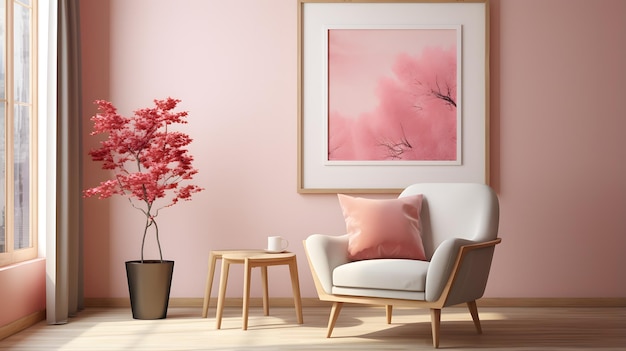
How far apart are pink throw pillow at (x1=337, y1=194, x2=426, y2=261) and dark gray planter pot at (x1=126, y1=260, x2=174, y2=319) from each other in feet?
4.43

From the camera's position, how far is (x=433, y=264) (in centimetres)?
418

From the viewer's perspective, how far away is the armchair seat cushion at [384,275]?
4219 millimetres

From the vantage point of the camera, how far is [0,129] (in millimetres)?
4738

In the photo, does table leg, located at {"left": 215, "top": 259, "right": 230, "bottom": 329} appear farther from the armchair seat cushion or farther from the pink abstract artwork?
the pink abstract artwork

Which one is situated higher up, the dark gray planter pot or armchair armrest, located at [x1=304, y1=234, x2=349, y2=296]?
armchair armrest, located at [x1=304, y1=234, x2=349, y2=296]

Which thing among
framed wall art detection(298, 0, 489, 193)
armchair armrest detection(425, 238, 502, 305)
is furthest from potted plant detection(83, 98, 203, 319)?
armchair armrest detection(425, 238, 502, 305)

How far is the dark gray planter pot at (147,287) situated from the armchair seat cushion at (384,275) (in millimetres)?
1376

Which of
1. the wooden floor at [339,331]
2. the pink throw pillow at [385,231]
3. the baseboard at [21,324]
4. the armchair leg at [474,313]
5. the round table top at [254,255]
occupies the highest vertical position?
the pink throw pillow at [385,231]

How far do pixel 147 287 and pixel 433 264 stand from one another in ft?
6.67

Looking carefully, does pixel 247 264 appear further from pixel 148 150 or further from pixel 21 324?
pixel 21 324

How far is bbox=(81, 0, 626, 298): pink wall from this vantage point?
579 cm

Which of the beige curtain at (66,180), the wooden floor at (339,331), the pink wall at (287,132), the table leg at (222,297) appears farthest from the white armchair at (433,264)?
the beige curtain at (66,180)

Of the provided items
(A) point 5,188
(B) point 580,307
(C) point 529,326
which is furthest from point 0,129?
(B) point 580,307

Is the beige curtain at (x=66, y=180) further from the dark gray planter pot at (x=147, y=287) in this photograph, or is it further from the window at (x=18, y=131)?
the dark gray planter pot at (x=147, y=287)
